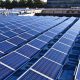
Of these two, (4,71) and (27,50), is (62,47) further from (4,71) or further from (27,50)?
(4,71)

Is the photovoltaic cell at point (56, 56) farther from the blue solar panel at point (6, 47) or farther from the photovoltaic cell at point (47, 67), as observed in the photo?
the blue solar panel at point (6, 47)

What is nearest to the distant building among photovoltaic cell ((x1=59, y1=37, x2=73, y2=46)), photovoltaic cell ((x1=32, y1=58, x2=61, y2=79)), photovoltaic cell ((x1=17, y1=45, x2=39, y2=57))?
photovoltaic cell ((x1=59, y1=37, x2=73, y2=46))

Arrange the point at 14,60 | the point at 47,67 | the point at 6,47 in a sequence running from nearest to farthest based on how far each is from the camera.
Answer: the point at 47,67, the point at 14,60, the point at 6,47

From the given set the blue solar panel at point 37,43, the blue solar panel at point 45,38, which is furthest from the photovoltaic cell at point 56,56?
the blue solar panel at point 45,38

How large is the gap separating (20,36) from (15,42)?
8.63 feet

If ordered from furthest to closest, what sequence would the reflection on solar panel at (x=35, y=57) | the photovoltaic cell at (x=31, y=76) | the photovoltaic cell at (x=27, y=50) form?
the photovoltaic cell at (x=27, y=50)
the reflection on solar panel at (x=35, y=57)
the photovoltaic cell at (x=31, y=76)

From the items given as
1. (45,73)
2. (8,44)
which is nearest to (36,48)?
(8,44)

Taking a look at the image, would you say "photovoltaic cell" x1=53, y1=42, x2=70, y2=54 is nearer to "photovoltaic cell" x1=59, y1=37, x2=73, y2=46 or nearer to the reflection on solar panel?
the reflection on solar panel

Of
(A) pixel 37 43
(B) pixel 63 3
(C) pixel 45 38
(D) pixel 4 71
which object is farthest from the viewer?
(B) pixel 63 3

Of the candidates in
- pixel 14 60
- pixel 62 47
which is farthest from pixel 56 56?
pixel 14 60

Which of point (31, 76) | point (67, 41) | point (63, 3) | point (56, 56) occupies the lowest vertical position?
point (63, 3)

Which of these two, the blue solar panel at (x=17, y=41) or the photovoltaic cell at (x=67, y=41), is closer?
the blue solar panel at (x=17, y=41)

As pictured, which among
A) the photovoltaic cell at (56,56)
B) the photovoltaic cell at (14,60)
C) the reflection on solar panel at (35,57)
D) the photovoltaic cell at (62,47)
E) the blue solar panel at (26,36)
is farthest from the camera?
the blue solar panel at (26,36)

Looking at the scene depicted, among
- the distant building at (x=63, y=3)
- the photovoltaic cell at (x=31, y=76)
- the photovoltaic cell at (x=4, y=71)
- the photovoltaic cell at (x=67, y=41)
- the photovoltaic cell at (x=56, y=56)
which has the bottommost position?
the distant building at (x=63, y=3)
